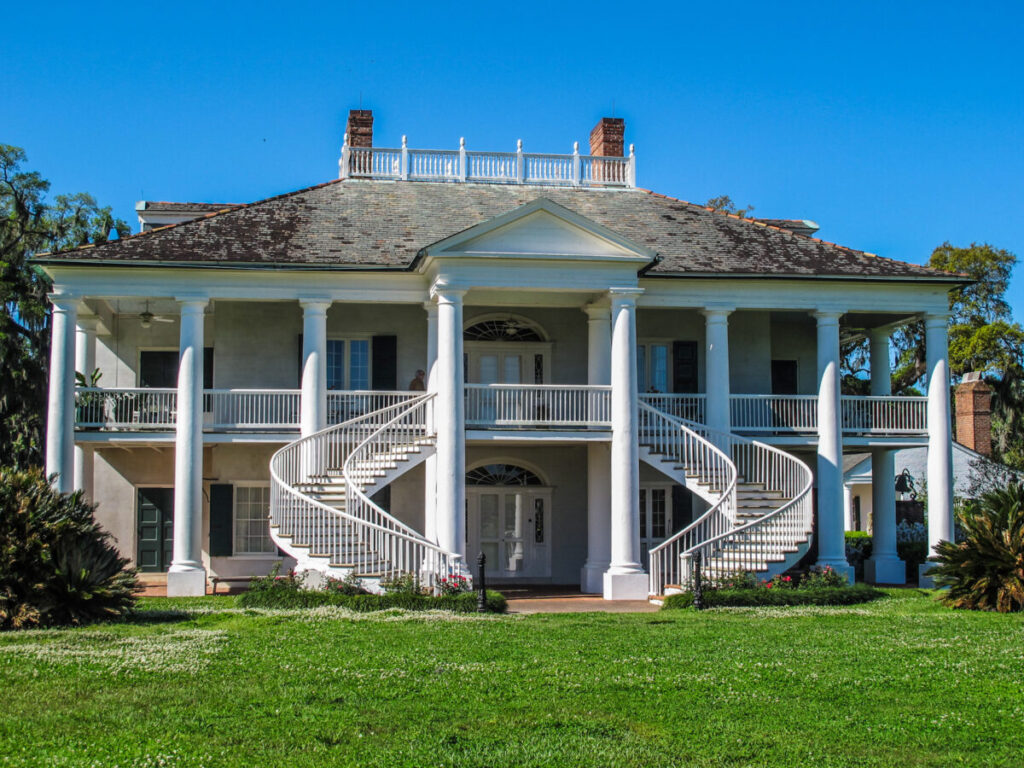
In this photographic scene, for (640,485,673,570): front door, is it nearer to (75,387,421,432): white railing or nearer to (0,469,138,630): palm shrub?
(75,387,421,432): white railing

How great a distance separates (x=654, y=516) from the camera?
85.9 feet

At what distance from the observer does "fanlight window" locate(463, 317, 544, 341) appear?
25922 millimetres

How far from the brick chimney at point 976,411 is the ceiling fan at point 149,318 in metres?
26.1

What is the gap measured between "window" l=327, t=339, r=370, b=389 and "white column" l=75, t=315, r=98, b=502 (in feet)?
16.4

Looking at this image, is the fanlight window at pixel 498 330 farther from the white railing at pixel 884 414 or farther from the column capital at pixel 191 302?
the white railing at pixel 884 414

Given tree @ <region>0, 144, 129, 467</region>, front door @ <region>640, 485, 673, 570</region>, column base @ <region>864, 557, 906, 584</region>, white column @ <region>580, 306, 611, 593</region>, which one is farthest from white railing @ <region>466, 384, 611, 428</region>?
tree @ <region>0, 144, 129, 467</region>

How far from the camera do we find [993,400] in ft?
138

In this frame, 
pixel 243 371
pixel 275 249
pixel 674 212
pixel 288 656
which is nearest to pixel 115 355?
pixel 243 371

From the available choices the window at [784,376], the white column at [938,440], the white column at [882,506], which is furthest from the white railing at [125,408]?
the white column at [938,440]

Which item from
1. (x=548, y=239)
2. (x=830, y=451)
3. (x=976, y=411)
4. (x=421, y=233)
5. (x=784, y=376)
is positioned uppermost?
(x=421, y=233)

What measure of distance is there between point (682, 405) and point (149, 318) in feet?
38.5

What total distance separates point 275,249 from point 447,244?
4023 millimetres

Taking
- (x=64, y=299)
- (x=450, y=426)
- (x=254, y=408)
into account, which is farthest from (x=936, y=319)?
(x=64, y=299)

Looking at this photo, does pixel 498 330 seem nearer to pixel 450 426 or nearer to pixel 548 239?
pixel 548 239
